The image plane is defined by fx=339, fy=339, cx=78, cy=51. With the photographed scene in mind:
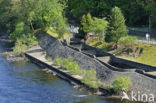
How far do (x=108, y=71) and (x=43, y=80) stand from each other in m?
13.2

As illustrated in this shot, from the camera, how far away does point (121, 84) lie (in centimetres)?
5134

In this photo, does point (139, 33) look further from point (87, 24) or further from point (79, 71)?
point (79, 71)

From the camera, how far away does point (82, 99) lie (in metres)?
52.0

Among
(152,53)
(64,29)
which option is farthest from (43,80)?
(64,29)

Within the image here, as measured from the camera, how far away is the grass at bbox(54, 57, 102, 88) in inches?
2219

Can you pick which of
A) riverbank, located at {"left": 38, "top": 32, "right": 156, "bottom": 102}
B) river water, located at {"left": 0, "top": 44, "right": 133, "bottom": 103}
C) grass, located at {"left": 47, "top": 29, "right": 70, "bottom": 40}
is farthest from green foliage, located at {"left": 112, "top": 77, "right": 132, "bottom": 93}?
grass, located at {"left": 47, "top": 29, "right": 70, "bottom": 40}

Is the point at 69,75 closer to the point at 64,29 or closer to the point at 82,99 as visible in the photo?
the point at 82,99

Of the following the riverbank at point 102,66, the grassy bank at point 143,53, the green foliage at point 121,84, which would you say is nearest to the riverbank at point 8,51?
the riverbank at point 102,66

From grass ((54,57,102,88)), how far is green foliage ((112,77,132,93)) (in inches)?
173

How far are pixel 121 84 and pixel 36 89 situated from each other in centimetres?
1564

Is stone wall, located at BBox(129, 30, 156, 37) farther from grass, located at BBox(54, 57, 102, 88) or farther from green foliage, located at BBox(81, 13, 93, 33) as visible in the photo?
grass, located at BBox(54, 57, 102, 88)

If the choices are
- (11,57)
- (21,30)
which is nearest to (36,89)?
(11,57)

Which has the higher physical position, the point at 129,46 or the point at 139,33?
the point at 139,33

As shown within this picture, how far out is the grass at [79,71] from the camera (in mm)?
56375
